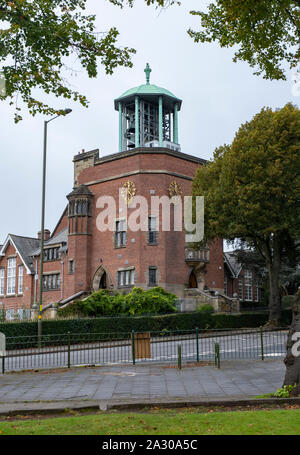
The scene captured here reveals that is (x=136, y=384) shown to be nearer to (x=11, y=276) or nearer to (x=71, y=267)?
(x=71, y=267)

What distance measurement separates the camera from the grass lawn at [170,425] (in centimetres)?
734

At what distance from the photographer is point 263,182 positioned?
32.2 m

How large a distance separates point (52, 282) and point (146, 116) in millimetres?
20460

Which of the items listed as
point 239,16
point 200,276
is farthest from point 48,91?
point 200,276

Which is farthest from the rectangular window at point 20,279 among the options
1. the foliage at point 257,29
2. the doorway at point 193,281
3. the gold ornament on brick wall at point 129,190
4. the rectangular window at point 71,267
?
the foliage at point 257,29

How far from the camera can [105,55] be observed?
514 inches

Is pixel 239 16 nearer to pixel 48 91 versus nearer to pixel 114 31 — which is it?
pixel 114 31

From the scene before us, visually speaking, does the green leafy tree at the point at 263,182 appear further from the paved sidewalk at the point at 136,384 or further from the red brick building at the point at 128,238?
the paved sidewalk at the point at 136,384

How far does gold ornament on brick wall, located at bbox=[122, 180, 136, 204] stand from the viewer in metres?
42.4

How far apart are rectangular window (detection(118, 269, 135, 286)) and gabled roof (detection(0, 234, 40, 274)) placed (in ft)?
44.4

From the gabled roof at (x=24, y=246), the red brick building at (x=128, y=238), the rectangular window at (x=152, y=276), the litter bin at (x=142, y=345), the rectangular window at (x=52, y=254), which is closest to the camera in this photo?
the litter bin at (x=142, y=345)

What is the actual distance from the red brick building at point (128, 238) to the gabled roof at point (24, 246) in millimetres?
583

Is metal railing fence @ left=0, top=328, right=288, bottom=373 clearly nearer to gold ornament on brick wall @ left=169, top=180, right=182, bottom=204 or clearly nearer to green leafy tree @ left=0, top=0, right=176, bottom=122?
green leafy tree @ left=0, top=0, right=176, bottom=122

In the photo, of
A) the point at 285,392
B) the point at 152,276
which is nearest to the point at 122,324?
the point at 152,276
